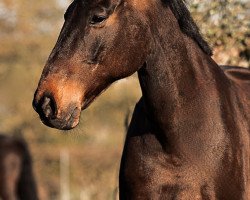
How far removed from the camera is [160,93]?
4.30 metres

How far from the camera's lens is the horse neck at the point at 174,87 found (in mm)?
4293

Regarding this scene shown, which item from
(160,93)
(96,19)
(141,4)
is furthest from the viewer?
(160,93)

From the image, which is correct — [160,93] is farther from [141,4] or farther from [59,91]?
[59,91]

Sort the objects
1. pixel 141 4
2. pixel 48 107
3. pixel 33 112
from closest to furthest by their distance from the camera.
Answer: pixel 48 107
pixel 141 4
pixel 33 112

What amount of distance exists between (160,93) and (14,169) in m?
10.2

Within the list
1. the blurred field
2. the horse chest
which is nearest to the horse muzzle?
the horse chest

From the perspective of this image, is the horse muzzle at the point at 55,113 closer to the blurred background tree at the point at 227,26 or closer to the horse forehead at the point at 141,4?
the horse forehead at the point at 141,4

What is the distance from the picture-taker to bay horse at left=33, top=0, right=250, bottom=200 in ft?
13.1

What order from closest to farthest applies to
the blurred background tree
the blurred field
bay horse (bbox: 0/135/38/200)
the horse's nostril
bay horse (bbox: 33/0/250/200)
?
the horse's nostril, bay horse (bbox: 33/0/250/200), the blurred background tree, bay horse (bbox: 0/135/38/200), the blurred field

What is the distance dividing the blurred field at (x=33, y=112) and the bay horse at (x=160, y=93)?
16017 mm

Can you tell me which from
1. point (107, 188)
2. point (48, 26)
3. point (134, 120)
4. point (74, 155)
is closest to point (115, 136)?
point (48, 26)

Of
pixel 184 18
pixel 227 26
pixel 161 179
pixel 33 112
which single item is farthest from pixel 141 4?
pixel 33 112

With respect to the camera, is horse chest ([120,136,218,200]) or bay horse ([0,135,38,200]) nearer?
horse chest ([120,136,218,200])

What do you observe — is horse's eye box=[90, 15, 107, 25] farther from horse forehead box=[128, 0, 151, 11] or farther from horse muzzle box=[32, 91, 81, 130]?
horse muzzle box=[32, 91, 81, 130]
